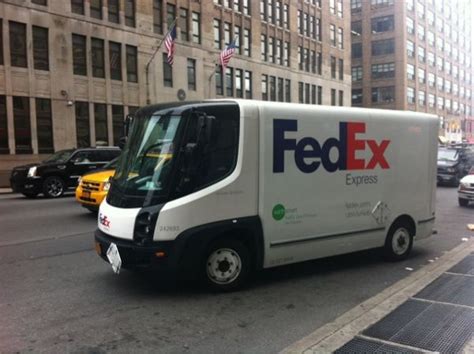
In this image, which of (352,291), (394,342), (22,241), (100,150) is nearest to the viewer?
(394,342)

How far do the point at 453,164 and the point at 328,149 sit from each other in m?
18.7

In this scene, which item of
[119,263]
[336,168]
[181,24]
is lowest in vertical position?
[119,263]

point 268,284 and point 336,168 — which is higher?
point 336,168

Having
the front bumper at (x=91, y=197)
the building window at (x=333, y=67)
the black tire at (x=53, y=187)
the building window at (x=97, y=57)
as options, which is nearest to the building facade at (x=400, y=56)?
the building window at (x=333, y=67)

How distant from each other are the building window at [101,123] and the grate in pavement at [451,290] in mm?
28818

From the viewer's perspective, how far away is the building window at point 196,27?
129 ft

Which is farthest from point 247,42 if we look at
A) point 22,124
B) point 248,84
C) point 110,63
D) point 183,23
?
point 22,124

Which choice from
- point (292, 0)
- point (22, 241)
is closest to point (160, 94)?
point (292, 0)

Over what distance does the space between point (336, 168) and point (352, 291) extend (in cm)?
165

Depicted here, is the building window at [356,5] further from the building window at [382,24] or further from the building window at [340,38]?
the building window at [340,38]

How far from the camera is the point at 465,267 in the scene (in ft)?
23.4

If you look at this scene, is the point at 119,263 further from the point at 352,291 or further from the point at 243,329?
the point at 352,291

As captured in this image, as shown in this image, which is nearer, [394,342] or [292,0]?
[394,342]

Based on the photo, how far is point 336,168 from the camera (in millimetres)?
6641
